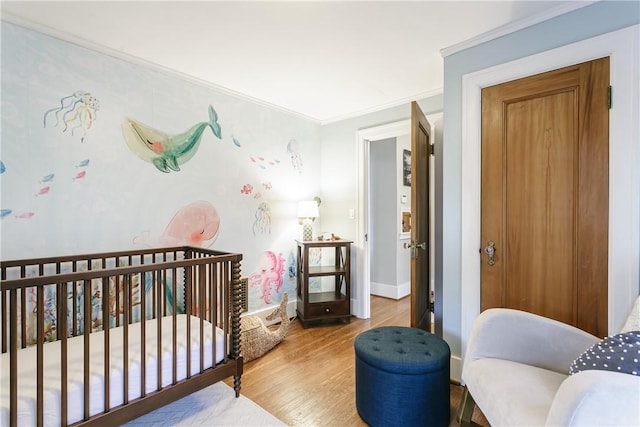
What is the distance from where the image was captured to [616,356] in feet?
3.42

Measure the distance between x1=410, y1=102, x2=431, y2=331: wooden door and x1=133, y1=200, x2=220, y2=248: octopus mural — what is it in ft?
5.54

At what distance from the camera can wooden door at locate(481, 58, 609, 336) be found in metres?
1.56

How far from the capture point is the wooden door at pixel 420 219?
2.13 metres

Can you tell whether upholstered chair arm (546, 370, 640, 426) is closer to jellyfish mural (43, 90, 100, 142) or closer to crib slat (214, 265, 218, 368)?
crib slat (214, 265, 218, 368)

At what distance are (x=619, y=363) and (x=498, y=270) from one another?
89 cm

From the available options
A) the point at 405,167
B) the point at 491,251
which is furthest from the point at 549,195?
the point at 405,167

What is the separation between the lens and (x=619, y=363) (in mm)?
1020

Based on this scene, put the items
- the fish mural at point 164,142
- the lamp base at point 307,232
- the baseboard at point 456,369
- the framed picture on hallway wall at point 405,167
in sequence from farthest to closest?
the framed picture on hallway wall at point 405,167 < the lamp base at point 307,232 < the fish mural at point 164,142 < the baseboard at point 456,369

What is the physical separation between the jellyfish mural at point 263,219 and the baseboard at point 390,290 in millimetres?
1990

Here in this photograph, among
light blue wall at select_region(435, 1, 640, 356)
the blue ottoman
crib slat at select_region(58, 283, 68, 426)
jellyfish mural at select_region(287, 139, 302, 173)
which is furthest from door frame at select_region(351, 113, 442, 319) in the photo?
crib slat at select_region(58, 283, 68, 426)

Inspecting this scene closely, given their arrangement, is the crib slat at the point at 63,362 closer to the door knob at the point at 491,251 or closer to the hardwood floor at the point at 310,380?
the hardwood floor at the point at 310,380

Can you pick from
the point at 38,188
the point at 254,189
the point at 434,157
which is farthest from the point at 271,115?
the point at 38,188

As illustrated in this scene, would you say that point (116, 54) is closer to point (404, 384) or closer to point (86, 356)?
point (86, 356)

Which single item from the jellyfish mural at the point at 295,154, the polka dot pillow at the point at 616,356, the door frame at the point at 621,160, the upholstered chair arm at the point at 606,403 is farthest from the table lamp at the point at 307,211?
the upholstered chair arm at the point at 606,403
